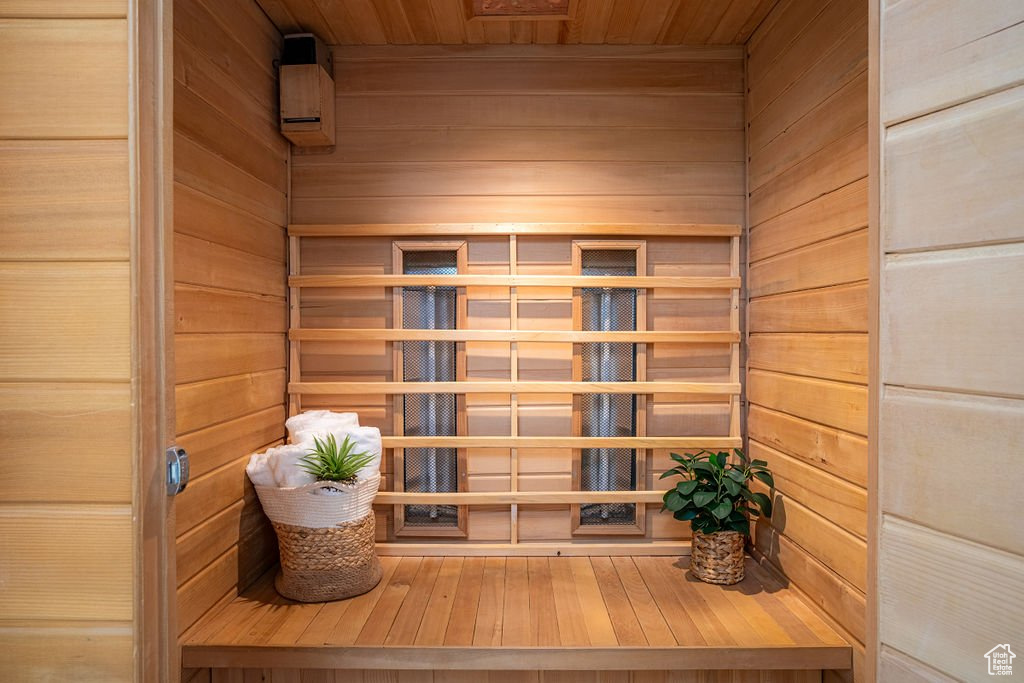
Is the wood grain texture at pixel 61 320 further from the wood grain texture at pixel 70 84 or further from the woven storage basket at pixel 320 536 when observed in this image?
the woven storage basket at pixel 320 536

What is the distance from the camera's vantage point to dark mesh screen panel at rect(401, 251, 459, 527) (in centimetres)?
216

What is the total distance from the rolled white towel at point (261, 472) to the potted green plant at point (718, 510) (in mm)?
1210

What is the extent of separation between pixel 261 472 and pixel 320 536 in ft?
0.84

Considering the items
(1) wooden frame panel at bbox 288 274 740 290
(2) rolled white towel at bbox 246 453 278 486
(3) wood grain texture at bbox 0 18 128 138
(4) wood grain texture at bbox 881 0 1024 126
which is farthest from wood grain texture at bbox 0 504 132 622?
(1) wooden frame panel at bbox 288 274 740 290

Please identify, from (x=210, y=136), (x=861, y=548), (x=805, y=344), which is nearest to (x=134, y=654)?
(x=210, y=136)

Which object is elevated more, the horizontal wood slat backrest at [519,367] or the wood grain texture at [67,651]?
the horizontal wood slat backrest at [519,367]

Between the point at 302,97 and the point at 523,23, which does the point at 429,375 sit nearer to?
the point at 302,97

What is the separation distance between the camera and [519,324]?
2160 mm

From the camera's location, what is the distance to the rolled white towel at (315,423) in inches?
73.4

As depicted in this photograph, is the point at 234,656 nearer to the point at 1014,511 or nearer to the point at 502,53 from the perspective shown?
the point at 1014,511

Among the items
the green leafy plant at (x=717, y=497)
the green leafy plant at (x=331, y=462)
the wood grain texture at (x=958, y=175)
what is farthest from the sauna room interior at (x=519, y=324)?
the green leafy plant at (x=331, y=462)

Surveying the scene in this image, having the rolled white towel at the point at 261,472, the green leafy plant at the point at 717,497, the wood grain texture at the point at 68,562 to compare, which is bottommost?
the green leafy plant at the point at 717,497

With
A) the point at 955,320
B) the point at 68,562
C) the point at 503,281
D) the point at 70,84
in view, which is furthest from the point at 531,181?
the point at 68,562

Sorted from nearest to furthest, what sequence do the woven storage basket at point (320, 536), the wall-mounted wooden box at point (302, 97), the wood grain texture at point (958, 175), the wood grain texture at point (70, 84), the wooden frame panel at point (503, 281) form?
the wood grain texture at point (958, 175) → the wood grain texture at point (70, 84) → the woven storage basket at point (320, 536) → the wall-mounted wooden box at point (302, 97) → the wooden frame panel at point (503, 281)
